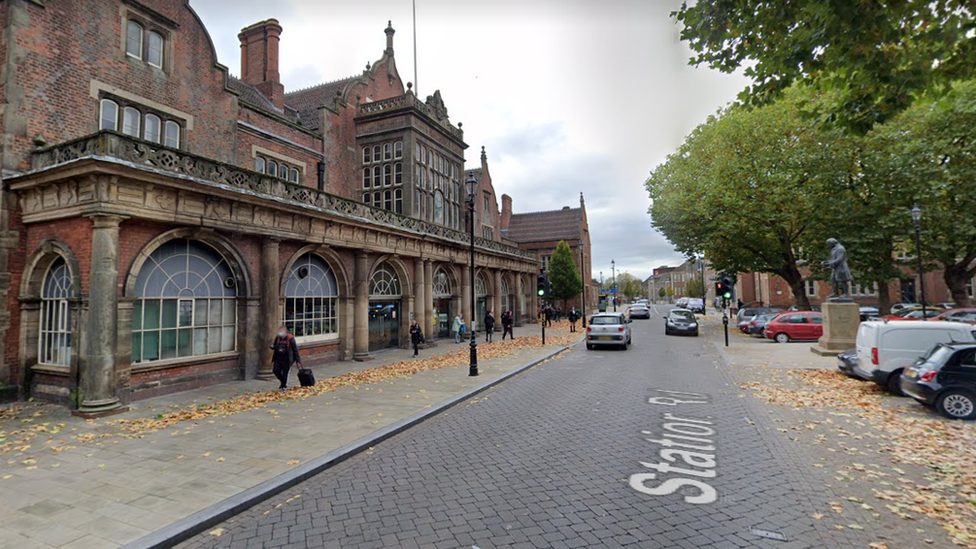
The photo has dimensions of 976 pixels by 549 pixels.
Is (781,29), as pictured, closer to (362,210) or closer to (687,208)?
(362,210)

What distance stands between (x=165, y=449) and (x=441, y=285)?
19043 millimetres

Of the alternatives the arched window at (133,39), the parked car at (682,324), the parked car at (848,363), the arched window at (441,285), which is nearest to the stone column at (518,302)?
the arched window at (441,285)

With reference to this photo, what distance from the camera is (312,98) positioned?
28.0 meters

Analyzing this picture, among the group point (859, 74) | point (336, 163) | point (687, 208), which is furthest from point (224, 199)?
point (687, 208)

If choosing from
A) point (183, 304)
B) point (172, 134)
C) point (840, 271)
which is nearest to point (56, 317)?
point (183, 304)

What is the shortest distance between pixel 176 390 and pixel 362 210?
30.0ft

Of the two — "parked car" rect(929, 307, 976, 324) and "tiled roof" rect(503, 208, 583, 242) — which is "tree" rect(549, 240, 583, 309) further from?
→ "parked car" rect(929, 307, 976, 324)

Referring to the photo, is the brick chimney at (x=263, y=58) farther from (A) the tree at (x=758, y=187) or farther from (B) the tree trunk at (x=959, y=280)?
(B) the tree trunk at (x=959, y=280)

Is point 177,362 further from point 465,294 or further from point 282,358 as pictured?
point 465,294

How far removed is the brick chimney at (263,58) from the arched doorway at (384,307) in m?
11.5

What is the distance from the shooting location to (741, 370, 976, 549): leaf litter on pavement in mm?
4586

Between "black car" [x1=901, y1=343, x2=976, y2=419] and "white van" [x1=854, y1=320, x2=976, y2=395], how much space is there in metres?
1.43

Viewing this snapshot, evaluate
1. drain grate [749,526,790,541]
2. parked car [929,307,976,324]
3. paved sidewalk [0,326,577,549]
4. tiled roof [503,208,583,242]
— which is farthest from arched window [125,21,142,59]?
tiled roof [503,208,583,242]

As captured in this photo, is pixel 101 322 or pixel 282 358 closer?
pixel 101 322
